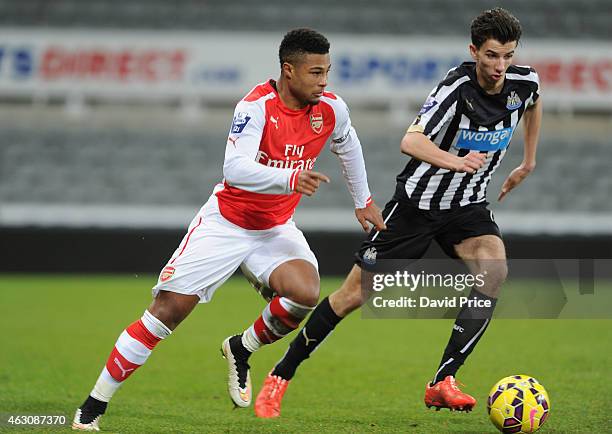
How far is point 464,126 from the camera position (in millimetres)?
5172

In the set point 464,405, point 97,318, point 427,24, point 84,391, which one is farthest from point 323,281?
point 464,405

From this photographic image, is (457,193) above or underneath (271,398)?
above

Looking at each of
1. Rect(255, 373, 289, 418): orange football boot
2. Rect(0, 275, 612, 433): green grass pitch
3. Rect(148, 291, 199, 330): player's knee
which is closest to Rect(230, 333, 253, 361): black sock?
Rect(255, 373, 289, 418): orange football boot

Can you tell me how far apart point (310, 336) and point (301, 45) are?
1627 millimetres

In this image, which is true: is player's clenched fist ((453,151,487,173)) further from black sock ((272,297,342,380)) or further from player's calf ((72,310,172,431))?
player's calf ((72,310,172,431))

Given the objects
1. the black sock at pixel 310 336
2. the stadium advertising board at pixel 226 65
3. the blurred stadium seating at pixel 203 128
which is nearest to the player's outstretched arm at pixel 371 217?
the black sock at pixel 310 336

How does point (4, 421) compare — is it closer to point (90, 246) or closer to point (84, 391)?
point (84, 391)

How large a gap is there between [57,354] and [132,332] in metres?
3.14

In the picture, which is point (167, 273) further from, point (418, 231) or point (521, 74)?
point (521, 74)

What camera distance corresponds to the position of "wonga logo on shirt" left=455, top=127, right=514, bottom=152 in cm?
519

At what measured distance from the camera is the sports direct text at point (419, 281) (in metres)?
5.20

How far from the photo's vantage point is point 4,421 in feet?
16.1

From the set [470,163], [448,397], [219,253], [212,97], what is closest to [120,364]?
[219,253]

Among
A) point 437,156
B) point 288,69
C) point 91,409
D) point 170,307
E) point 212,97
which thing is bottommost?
point 91,409
